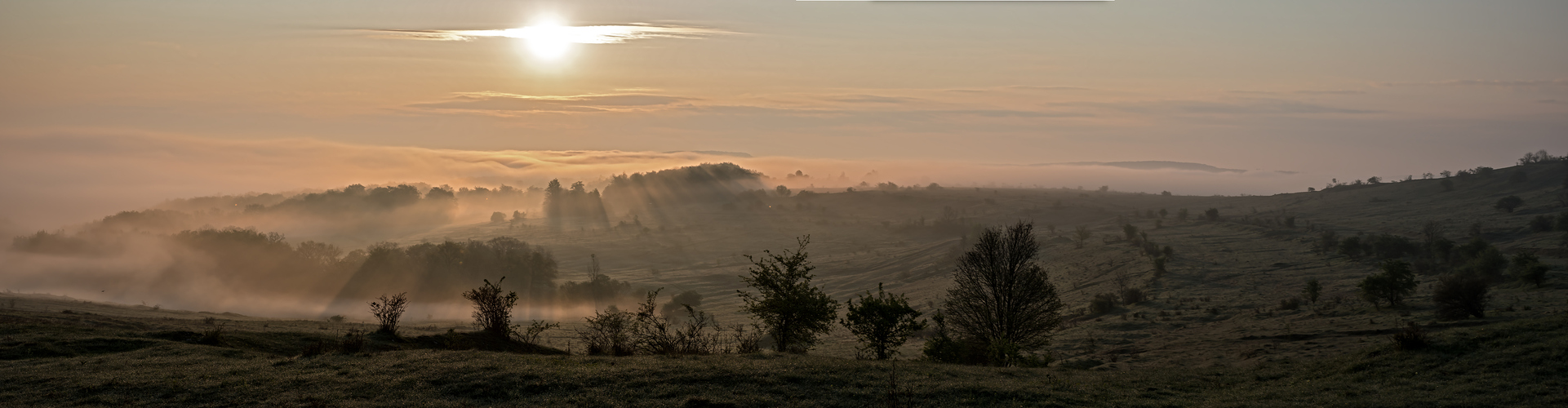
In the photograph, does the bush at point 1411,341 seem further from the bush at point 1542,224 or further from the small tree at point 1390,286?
the bush at point 1542,224

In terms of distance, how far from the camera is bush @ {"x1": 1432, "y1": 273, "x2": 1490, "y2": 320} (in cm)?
4797

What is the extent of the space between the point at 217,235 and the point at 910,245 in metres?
131

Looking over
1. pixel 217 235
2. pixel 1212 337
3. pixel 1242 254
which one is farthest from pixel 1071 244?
pixel 217 235

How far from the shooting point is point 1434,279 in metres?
71.0

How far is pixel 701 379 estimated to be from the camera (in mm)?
16594

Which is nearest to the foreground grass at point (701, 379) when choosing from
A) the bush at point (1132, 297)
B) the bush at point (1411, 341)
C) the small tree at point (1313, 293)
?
the bush at point (1411, 341)

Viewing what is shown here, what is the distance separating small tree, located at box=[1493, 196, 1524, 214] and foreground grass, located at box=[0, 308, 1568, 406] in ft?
419

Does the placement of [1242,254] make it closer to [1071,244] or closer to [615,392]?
[1071,244]

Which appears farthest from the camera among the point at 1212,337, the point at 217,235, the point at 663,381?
the point at 217,235

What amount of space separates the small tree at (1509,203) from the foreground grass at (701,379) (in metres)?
128

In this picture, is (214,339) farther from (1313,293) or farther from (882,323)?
(1313,293)

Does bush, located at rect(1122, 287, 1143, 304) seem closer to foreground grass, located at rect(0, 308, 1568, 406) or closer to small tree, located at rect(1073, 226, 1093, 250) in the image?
small tree, located at rect(1073, 226, 1093, 250)

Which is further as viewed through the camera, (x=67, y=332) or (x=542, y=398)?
(x=67, y=332)

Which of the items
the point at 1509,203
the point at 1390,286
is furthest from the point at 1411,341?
the point at 1509,203
